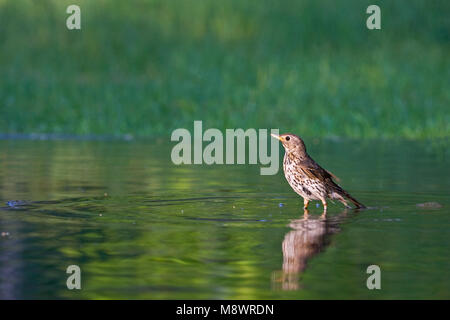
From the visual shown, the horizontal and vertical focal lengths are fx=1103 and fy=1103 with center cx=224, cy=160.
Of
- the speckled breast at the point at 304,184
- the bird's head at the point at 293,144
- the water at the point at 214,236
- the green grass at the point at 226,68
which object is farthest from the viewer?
the green grass at the point at 226,68

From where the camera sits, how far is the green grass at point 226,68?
3447cm

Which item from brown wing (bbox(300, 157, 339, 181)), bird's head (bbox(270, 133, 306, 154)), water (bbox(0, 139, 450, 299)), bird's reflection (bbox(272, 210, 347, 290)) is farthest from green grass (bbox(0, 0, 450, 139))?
bird's reflection (bbox(272, 210, 347, 290))

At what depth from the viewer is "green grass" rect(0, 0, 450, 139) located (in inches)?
1357

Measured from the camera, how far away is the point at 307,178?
1401 centimetres

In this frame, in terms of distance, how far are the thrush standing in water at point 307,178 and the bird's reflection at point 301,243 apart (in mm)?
248

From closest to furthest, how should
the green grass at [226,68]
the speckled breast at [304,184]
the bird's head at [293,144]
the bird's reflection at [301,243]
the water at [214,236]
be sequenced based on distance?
1. the water at [214,236]
2. the bird's reflection at [301,243]
3. the speckled breast at [304,184]
4. the bird's head at [293,144]
5. the green grass at [226,68]

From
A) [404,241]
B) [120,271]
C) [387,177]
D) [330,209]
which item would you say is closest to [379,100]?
[387,177]

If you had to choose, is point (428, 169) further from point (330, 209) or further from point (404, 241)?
point (404, 241)

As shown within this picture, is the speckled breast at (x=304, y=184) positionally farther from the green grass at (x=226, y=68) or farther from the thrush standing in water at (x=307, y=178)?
the green grass at (x=226, y=68)

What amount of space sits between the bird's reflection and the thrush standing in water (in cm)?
25

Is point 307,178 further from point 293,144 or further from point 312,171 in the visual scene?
point 293,144

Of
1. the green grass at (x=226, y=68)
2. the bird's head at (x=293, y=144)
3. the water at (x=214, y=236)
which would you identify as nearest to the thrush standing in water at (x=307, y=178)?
the bird's head at (x=293, y=144)

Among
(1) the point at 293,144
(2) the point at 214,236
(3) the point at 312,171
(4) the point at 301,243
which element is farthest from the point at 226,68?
(4) the point at 301,243

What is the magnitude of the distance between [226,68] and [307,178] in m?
25.3
